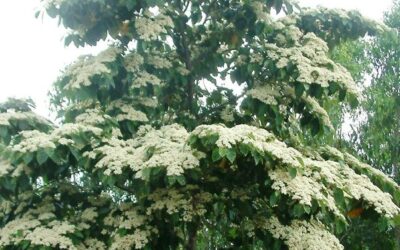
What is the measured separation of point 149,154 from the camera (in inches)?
164

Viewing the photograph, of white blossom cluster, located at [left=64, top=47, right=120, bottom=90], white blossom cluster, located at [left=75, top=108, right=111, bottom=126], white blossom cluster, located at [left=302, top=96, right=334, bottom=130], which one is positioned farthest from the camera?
white blossom cluster, located at [left=302, top=96, right=334, bottom=130]

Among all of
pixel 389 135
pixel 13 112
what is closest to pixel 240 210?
pixel 13 112

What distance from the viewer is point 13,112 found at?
16.2ft

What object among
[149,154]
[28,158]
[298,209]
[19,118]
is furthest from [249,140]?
[19,118]

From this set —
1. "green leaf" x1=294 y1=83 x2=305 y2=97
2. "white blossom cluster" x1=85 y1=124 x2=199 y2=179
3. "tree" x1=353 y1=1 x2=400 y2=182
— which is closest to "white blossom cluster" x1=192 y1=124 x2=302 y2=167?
"white blossom cluster" x1=85 y1=124 x2=199 y2=179

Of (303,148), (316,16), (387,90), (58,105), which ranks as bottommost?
(303,148)

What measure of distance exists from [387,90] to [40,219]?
32.1 ft

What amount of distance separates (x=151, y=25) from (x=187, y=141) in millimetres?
1565

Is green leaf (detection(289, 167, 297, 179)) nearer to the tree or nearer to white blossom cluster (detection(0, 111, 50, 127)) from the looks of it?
white blossom cluster (detection(0, 111, 50, 127))

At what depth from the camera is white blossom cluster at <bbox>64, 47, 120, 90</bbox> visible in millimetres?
4777

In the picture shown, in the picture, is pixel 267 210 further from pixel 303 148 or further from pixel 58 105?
pixel 58 105

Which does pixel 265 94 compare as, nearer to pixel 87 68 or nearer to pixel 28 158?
pixel 87 68

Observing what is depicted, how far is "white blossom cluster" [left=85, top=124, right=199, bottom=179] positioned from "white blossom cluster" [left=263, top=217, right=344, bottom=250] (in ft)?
2.99

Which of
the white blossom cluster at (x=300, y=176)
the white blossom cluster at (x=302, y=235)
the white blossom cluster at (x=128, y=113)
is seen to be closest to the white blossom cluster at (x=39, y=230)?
the white blossom cluster at (x=128, y=113)
